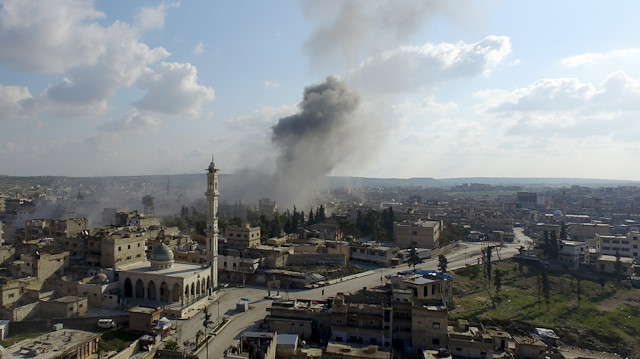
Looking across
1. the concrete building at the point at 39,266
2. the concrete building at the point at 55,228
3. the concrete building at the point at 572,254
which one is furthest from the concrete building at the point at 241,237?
the concrete building at the point at 572,254

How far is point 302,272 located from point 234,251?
5.98 meters

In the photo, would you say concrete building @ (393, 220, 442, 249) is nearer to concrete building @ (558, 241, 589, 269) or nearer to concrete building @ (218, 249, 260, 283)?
concrete building @ (558, 241, 589, 269)

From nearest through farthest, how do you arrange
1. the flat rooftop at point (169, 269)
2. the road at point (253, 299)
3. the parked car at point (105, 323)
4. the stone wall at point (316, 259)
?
1. the road at point (253, 299)
2. the parked car at point (105, 323)
3. the flat rooftop at point (169, 269)
4. the stone wall at point (316, 259)

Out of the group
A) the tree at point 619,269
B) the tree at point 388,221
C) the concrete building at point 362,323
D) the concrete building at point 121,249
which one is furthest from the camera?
the tree at point 388,221

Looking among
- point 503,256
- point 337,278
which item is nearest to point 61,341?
point 337,278

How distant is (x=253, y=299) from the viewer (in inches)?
1282

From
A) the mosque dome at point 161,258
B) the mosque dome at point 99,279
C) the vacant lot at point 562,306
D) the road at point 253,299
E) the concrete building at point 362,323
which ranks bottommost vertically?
the vacant lot at point 562,306

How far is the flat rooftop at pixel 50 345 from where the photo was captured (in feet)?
66.2

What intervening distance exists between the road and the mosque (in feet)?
5.01

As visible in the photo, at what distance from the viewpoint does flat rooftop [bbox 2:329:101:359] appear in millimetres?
20172

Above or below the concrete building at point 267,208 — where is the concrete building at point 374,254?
below

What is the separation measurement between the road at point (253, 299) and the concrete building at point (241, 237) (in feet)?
27.5

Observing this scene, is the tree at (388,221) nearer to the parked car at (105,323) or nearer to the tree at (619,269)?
the tree at (619,269)

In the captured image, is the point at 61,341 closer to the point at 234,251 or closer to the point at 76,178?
the point at 234,251
